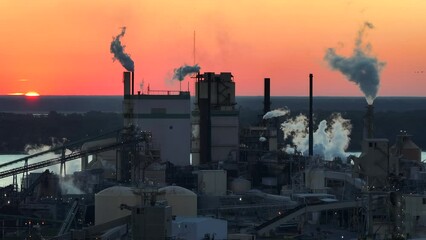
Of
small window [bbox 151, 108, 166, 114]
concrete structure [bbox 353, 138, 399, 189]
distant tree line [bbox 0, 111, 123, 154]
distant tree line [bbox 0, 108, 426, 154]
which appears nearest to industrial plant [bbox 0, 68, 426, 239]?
small window [bbox 151, 108, 166, 114]

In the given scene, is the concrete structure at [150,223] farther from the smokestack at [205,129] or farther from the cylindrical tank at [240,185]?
the smokestack at [205,129]

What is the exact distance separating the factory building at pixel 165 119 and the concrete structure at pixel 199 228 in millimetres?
19124

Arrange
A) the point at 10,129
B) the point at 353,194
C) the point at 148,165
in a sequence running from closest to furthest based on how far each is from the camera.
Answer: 1. the point at 353,194
2. the point at 148,165
3. the point at 10,129

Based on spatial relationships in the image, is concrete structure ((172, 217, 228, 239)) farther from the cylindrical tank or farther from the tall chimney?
the tall chimney

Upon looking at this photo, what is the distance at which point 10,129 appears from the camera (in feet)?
524

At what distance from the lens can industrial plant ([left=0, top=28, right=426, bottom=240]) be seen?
1779 inches

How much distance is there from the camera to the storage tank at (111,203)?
48.5 metres

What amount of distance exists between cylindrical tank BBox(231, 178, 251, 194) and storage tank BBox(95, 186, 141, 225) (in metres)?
11.6

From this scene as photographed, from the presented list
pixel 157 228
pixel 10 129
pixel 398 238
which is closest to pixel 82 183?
pixel 157 228

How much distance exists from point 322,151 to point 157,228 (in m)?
47.0

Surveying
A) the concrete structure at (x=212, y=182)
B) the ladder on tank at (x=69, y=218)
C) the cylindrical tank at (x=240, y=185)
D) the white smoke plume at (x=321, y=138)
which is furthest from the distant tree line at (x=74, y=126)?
the ladder on tank at (x=69, y=218)

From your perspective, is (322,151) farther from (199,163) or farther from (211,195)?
(211,195)

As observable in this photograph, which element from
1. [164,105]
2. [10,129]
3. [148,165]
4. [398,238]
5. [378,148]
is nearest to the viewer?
[398,238]

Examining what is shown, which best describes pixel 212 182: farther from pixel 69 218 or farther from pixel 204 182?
pixel 69 218
